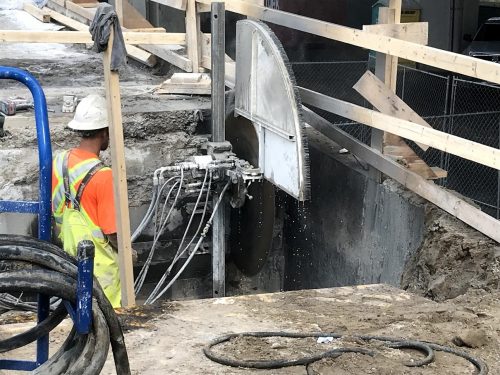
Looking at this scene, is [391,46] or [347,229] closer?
[391,46]

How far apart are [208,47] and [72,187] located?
13.6 ft

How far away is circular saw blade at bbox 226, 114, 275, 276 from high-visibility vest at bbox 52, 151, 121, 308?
Answer: 7.81 feet

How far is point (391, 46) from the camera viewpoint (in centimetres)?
601

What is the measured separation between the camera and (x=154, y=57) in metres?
10.2

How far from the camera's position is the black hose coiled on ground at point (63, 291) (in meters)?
2.62

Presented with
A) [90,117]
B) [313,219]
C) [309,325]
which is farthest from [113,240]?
[313,219]

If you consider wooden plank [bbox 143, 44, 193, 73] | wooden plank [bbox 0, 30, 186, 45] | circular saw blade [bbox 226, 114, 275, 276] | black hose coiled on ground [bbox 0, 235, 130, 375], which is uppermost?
wooden plank [bbox 0, 30, 186, 45]

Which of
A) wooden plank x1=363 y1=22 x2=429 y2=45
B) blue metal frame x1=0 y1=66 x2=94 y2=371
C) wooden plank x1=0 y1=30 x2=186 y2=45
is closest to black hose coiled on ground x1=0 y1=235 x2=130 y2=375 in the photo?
blue metal frame x1=0 y1=66 x2=94 y2=371

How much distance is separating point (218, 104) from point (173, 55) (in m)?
2.33

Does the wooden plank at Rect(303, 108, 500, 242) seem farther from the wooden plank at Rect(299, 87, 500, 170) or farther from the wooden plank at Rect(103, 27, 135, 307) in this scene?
the wooden plank at Rect(103, 27, 135, 307)

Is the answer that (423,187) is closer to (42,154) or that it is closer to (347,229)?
(347,229)

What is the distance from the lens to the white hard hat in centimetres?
527

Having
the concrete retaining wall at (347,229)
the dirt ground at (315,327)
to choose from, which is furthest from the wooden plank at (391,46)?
the dirt ground at (315,327)

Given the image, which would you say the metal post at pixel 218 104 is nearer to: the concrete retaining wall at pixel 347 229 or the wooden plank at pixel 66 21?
the concrete retaining wall at pixel 347 229
